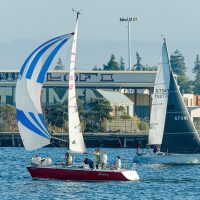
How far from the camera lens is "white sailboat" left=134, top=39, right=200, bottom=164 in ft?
316

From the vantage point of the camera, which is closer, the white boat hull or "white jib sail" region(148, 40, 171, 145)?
the white boat hull

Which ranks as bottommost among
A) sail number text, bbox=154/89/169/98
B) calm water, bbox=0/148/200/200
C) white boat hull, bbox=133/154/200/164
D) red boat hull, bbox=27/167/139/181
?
calm water, bbox=0/148/200/200

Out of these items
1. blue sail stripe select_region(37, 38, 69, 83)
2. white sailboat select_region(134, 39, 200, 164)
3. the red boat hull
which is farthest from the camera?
white sailboat select_region(134, 39, 200, 164)

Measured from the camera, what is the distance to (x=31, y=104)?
73.6 m

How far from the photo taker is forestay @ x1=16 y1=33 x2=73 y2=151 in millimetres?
73375

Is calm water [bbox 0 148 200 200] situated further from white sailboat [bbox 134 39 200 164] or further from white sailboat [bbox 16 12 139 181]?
white sailboat [bbox 134 39 200 164]

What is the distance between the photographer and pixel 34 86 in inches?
2891

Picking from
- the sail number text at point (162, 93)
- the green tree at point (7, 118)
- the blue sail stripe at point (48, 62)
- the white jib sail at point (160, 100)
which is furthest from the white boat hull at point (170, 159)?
the green tree at point (7, 118)

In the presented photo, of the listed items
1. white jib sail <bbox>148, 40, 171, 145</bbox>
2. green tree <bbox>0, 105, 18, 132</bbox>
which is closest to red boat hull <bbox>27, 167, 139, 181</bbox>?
white jib sail <bbox>148, 40, 171, 145</bbox>

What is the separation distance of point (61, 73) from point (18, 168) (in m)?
74.1

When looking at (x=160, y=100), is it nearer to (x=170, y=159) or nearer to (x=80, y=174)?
(x=170, y=159)

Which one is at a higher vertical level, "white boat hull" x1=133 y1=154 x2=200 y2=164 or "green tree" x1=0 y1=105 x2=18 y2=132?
"green tree" x1=0 y1=105 x2=18 y2=132

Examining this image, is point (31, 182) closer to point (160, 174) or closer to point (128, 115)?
point (160, 174)

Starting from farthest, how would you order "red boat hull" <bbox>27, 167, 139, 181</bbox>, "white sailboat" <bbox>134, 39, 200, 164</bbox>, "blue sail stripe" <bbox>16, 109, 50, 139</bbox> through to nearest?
"white sailboat" <bbox>134, 39, 200, 164</bbox>, "blue sail stripe" <bbox>16, 109, 50, 139</bbox>, "red boat hull" <bbox>27, 167, 139, 181</bbox>
